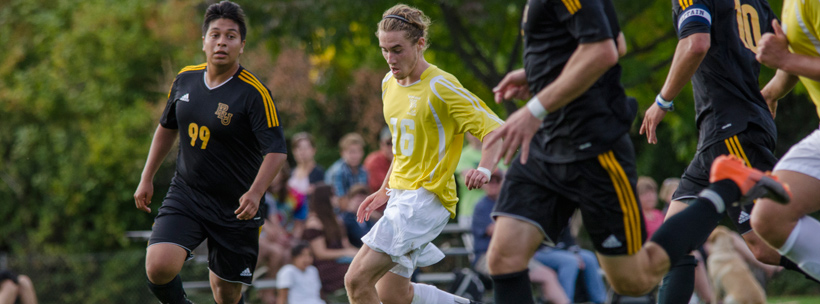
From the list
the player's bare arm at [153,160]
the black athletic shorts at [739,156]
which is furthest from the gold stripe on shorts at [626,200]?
the player's bare arm at [153,160]

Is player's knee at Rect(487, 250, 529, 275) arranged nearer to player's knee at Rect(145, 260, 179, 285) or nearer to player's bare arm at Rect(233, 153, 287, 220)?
player's bare arm at Rect(233, 153, 287, 220)

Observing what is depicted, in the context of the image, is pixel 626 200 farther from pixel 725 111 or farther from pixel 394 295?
pixel 394 295

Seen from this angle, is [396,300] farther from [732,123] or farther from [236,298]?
[732,123]

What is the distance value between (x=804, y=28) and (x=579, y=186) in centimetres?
157

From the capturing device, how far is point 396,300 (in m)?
5.63

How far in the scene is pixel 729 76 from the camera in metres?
5.42

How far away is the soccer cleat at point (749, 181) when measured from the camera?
13.8 ft

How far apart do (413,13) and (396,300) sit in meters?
1.93

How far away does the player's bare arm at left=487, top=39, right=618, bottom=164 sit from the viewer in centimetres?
384

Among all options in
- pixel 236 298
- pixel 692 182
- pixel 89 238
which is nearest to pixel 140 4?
pixel 89 238

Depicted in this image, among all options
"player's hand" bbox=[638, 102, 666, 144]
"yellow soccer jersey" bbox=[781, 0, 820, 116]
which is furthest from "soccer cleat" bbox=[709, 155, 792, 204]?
"player's hand" bbox=[638, 102, 666, 144]

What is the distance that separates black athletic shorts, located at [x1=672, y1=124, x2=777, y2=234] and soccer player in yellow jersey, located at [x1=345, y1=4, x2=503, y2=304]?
1.29 meters

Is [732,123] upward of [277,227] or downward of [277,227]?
upward

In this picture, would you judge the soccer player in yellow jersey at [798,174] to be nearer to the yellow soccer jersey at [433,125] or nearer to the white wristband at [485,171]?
the white wristband at [485,171]
